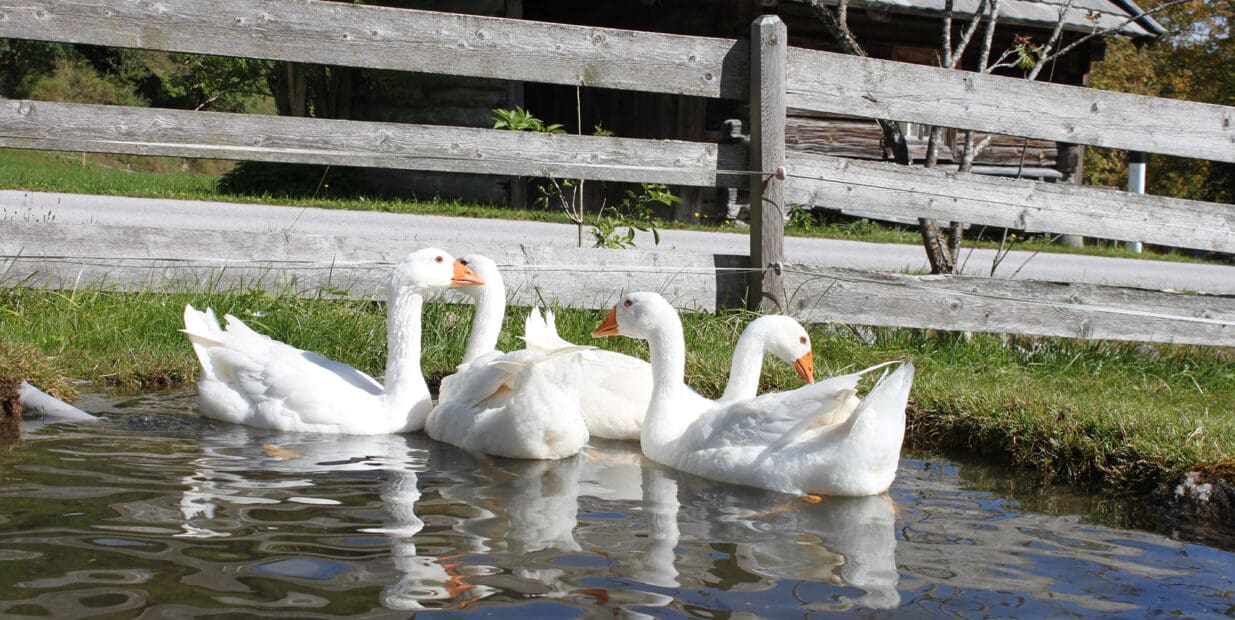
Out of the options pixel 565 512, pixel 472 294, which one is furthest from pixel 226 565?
pixel 472 294

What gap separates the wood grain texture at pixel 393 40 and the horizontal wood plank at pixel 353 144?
35 cm

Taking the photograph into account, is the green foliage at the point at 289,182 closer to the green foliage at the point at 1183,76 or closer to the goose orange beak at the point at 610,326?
the goose orange beak at the point at 610,326

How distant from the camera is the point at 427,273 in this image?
5.57 m

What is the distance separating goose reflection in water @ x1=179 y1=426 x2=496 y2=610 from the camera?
3.02 m

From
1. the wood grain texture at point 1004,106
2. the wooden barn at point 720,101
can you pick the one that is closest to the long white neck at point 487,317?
the wood grain texture at point 1004,106

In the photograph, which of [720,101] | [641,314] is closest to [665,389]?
[641,314]

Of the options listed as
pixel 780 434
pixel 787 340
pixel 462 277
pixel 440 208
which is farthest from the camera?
pixel 440 208

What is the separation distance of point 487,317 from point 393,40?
1693mm

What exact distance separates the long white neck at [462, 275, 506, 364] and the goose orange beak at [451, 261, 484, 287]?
13 cm

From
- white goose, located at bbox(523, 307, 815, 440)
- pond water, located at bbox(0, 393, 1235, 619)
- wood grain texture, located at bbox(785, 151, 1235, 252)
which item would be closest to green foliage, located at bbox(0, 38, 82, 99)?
wood grain texture, located at bbox(785, 151, 1235, 252)

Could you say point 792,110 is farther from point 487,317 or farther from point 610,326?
point 610,326

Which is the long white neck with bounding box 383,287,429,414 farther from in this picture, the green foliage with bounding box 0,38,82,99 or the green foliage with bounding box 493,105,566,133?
the green foliage with bounding box 0,38,82,99

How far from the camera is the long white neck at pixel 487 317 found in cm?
585

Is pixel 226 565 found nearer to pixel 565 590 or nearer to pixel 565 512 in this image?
pixel 565 590
